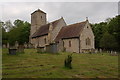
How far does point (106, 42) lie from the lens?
39438 mm

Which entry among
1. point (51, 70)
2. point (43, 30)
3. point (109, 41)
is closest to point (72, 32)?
point (43, 30)

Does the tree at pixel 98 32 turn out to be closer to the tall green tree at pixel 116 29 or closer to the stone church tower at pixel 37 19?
the tall green tree at pixel 116 29

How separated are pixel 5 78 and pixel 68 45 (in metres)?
25.6

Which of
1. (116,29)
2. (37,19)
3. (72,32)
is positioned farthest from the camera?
(37,19)

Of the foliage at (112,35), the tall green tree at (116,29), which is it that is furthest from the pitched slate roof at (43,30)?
the tall green tree at (116,29)

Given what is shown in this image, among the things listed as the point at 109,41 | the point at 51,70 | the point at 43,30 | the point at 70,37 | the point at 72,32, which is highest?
the point at 43,30

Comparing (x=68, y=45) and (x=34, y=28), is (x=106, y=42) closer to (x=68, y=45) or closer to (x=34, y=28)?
(x=68, y=45)

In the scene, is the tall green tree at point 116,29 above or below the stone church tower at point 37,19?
below

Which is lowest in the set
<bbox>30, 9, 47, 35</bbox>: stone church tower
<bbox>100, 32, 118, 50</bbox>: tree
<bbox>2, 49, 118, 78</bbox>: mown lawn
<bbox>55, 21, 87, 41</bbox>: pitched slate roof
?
<bbox>2, 49, 118, 78</bbox>: mown lawn

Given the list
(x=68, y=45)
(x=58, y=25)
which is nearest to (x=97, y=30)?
(x=58, y=25)

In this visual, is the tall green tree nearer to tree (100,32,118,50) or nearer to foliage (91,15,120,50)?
foliage (91,15,120,50)

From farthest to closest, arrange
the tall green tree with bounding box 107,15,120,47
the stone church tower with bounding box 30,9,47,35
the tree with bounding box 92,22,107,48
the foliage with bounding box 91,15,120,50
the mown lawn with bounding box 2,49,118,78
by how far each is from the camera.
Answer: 1. the tree with bounding box 92,22,107,48
2. the stone church tower with bounding box 30,9,47,35
3. the tall green tree with bounding box 107,15,120,47
4. the foliage with bounding box 91,15,120,50
5. the mown lawn with bounding box 2,49,118,78

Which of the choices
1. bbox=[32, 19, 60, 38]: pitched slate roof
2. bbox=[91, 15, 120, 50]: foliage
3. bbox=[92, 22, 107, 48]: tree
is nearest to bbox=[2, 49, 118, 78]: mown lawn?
bbox=[32, 19, 60, 38]: pitched slate roof

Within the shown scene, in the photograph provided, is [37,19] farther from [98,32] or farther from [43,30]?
[98,32]
